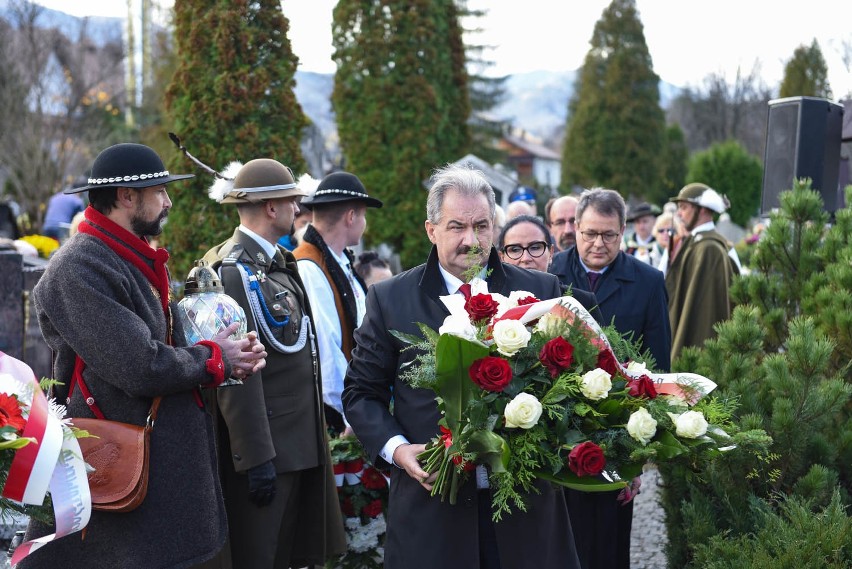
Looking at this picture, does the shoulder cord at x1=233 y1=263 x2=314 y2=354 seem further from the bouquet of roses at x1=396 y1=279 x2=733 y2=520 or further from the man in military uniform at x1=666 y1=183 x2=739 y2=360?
the man in military uniform at x1=666 y1=183 x2=739 y2=360

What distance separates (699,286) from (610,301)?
10.9 feet

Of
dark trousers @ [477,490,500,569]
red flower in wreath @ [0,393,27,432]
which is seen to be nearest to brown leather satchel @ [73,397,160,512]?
red flower in wreath @ [0,393,27,432]

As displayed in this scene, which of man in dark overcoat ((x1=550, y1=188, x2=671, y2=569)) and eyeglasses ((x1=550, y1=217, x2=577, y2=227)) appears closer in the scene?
man in dark overcoat ((x1=550, y1=188, x2=671, y2=569))

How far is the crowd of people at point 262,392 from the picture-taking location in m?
3.36

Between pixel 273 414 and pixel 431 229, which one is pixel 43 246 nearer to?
pixel 273 414

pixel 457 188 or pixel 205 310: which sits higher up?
pixel 457 188

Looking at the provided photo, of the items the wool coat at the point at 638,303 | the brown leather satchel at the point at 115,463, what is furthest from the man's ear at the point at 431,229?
the wool coat at the point at 638,303

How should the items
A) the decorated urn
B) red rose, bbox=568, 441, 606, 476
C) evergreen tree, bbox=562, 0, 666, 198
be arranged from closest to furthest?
red rose, bbox=568, 441, 606, 476 → the decorated urn → evergreen tree, bbox=562, 0, 666, 198

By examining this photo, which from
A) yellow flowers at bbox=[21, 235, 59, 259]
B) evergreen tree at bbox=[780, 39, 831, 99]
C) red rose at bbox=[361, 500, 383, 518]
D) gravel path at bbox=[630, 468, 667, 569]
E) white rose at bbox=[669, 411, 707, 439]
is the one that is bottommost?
gravel path at bbox=[630, 468, 667, 569]

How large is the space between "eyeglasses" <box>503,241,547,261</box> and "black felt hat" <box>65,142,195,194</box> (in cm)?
221

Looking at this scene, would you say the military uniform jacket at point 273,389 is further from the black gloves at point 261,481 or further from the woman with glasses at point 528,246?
the woman with glasses at point 528,246

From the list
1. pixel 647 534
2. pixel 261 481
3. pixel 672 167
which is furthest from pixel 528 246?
pixel 672 167

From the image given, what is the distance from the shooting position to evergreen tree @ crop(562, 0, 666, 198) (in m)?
44.7

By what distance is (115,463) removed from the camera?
340 centimetres
